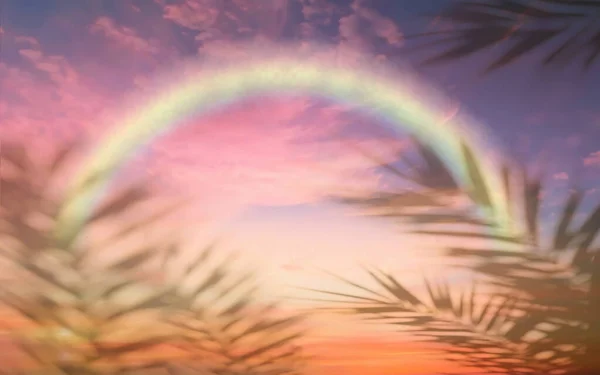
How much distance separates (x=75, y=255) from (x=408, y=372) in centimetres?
74

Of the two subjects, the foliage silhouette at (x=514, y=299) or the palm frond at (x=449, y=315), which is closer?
the foliage silhouette at (x=514, y=299)

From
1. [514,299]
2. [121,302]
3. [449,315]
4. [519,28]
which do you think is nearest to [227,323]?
[121,302]

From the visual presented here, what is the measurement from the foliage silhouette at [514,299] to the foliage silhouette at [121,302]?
0.20m

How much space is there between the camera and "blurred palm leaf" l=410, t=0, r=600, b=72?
0.97 m

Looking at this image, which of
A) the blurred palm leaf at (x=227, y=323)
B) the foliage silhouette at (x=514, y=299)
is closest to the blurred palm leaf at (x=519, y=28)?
the foliage silhouette at (x=514, y=299)

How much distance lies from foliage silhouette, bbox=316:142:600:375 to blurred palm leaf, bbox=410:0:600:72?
250 millimetres

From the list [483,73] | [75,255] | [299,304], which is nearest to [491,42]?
[483,73]

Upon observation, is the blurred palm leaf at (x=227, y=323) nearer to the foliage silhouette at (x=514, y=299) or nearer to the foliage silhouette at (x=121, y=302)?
the foliage silhouette at (x=121, y=302)

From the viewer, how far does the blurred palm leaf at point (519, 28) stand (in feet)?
3.17

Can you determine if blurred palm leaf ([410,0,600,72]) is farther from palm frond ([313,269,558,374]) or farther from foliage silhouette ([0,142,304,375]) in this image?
foliage silhouette ([0,142,304,375])

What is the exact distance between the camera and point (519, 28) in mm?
1048

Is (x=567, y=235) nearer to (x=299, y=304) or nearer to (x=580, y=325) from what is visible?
(x=580, y=325)

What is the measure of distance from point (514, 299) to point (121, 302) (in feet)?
2.54

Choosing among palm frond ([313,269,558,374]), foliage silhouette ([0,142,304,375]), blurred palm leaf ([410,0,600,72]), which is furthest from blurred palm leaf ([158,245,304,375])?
blurred palm leaf ([410,0,600,72])
